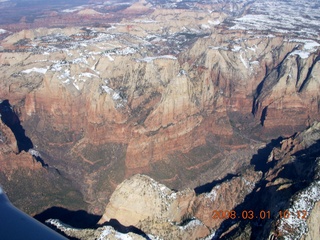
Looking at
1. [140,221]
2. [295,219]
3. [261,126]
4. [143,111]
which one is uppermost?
[295,219]

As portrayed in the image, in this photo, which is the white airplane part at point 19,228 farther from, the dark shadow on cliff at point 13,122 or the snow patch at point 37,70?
the snow patch at point 37,70

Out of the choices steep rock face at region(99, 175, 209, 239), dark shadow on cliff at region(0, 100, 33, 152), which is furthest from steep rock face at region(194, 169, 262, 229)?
dark shadow on cliff at region(0, 100, 33, 152)

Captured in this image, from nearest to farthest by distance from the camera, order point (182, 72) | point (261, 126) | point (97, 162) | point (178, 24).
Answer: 1. point (97, 162)
2. point (182, 72)
3. point (261, 126)
4. point (178, 24)

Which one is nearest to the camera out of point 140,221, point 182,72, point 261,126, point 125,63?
point 140,221

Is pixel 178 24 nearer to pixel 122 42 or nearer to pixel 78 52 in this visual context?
pixel 122 42

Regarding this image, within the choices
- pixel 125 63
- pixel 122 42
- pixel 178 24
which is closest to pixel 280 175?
pixel 125 63
